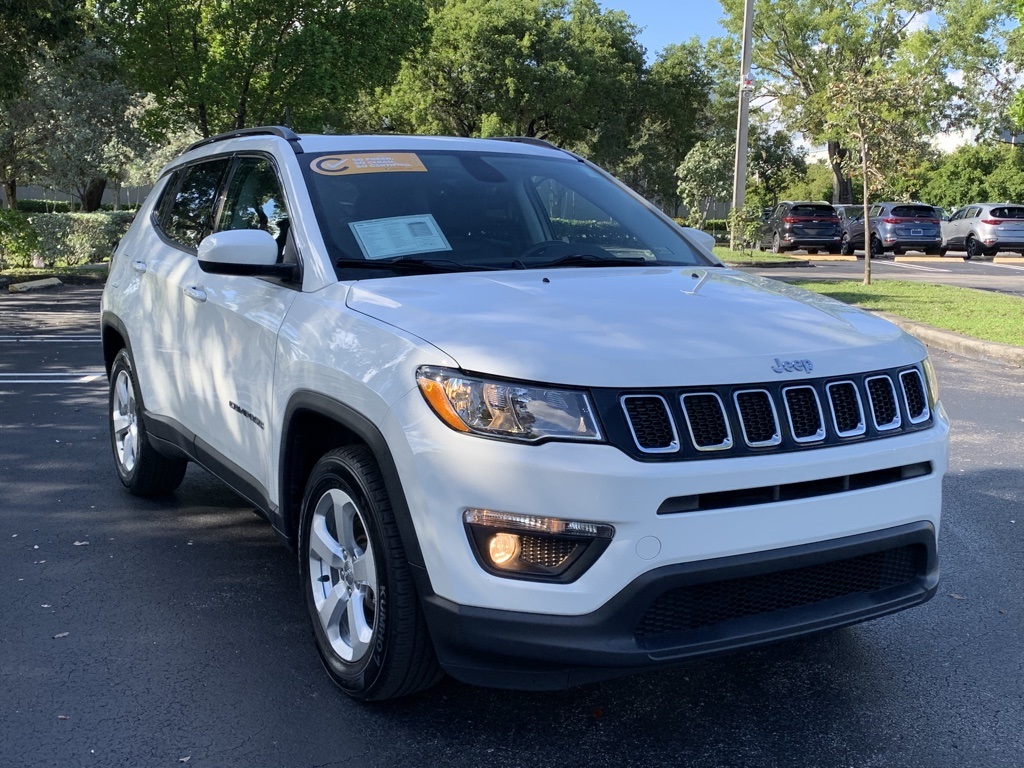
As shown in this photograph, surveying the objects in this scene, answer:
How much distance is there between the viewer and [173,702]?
131 inches

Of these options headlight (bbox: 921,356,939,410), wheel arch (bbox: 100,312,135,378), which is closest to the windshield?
headlight (bbox: 921,356,939,410)

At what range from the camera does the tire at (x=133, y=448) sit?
17.7 feet

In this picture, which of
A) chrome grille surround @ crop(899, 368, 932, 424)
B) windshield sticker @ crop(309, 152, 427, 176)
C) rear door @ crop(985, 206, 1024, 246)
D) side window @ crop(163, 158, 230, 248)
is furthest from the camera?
rear door @ crop(985, 206, 1024, 246)

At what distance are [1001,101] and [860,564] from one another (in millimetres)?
52551

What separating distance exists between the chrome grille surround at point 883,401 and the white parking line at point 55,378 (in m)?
7.67

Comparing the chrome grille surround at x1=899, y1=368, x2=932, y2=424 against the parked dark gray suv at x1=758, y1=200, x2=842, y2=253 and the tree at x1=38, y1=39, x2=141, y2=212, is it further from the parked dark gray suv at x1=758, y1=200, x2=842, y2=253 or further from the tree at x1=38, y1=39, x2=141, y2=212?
the parked dark gray suv at x1=758, y1=200, x2=842, y2=253

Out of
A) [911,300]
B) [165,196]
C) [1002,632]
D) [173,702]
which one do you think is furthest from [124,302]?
[911,300]

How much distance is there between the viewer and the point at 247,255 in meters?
3.68

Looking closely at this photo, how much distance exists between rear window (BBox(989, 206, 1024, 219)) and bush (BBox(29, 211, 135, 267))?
24.3 metres

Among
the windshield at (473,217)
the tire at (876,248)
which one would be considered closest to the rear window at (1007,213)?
the tire at (876,248)

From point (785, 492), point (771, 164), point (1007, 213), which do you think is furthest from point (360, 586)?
point (771, 164)

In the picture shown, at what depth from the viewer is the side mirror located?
3.67 m

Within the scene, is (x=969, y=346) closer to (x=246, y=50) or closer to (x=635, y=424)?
(x=635, y=424)

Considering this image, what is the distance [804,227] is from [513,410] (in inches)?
1204
